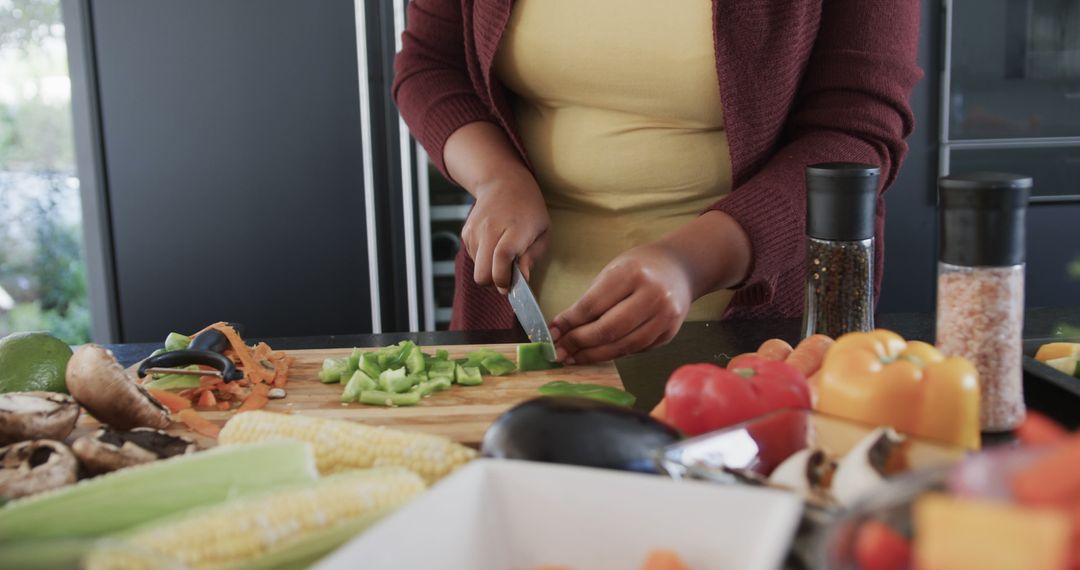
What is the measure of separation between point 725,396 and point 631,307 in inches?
17.1

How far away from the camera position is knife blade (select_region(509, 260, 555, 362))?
1.39 m

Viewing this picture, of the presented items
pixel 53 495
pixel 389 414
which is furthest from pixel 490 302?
pixel 53 495

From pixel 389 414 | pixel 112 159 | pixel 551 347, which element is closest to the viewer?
pixel 389 414

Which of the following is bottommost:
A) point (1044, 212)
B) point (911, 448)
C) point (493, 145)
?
point (1044, 212)

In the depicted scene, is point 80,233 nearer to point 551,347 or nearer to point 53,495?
point 551,347

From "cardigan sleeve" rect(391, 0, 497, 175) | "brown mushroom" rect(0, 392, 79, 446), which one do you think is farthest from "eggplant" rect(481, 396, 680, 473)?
"cardigan sleeve" rect(391, 0, 497, 175)

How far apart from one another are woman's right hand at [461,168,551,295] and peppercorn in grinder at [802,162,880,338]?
0.44m

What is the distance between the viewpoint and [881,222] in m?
1.73

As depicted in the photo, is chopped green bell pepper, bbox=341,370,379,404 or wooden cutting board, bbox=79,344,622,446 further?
chopped green bell pepper, bbox=341,370,379,404

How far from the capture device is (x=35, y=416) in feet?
3.34

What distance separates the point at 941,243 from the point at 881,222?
0.82 m

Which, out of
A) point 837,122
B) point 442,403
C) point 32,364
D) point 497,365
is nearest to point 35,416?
point 32,364

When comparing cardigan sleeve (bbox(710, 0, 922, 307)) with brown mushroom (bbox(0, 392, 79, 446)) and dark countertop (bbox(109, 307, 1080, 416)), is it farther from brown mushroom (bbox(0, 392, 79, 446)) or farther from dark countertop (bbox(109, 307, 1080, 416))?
brown mushroom (bbox(0, 392, 79, 446))

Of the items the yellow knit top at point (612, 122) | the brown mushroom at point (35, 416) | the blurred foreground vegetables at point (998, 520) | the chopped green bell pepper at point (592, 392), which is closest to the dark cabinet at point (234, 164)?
the yellow knit top at point (612, 122)
